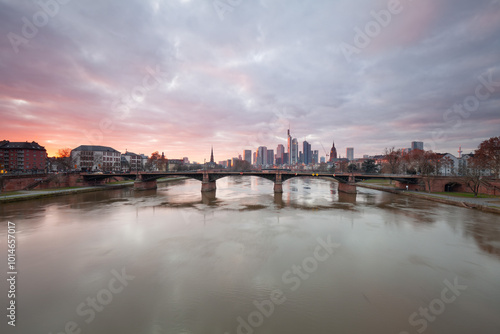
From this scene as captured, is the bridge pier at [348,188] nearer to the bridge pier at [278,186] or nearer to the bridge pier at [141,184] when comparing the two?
the bridge pier at [278,186]

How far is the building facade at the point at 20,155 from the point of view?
94188mm

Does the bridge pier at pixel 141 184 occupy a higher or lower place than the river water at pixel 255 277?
higher

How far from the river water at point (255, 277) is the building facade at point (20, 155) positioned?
110 m

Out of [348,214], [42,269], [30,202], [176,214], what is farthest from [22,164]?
[348,214]

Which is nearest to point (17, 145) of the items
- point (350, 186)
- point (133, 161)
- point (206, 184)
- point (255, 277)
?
point (133, 161)

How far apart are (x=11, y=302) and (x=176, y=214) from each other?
20.3m

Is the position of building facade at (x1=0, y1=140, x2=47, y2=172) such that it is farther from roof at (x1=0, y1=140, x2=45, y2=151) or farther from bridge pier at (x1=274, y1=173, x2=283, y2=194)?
bridge pier at (x1=274, y1=173, x2=283, y2=194)

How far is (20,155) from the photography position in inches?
3819

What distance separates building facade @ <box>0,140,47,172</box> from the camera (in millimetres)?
94188

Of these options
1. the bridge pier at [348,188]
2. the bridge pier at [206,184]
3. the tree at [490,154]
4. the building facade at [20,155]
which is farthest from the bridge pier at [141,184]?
the tree at [490,154]

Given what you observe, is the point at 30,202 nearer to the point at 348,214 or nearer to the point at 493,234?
the point at 348,214

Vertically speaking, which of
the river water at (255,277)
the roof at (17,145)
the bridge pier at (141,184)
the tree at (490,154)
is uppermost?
the roof at (17,145)

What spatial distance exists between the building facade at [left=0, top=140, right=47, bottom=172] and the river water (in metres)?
110

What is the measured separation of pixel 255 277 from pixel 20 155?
141m
